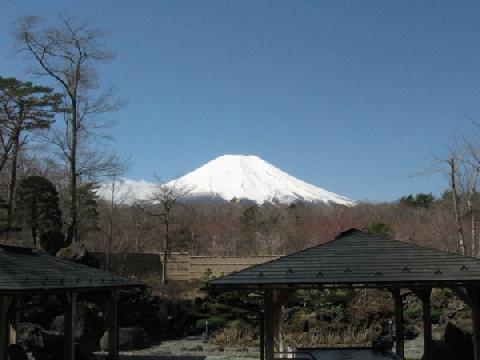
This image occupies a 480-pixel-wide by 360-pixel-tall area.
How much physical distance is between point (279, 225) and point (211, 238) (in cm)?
484

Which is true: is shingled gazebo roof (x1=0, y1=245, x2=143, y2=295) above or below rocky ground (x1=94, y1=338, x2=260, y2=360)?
above

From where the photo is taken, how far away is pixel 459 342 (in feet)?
44.2

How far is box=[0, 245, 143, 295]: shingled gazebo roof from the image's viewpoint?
9.68 metres

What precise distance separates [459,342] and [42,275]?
966cm

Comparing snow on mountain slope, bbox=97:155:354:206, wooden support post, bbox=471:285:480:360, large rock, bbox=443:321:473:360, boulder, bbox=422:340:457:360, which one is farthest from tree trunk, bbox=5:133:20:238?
snow on mountain slope, bbox=97:155:354:206

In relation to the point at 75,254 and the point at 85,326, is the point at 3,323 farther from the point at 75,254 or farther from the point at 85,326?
the point at 75,254

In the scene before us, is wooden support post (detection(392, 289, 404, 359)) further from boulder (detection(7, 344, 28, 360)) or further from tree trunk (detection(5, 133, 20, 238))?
tree trunk (detection(5, 133, 20, 238))

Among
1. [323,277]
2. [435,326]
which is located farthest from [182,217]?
[323,277]

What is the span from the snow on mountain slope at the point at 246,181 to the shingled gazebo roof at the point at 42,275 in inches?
3449

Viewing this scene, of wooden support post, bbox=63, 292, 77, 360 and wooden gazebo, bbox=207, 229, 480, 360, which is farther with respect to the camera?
wooden support post, bbox=63, 292, 77, 360

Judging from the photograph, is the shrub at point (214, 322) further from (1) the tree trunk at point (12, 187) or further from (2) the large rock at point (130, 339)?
(1) the tree trunk at point (12, 187)

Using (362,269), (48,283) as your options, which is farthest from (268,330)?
(48,283)

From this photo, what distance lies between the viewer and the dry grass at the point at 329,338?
723 inches

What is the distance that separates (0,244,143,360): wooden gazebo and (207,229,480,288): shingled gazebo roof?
3.24 meters
